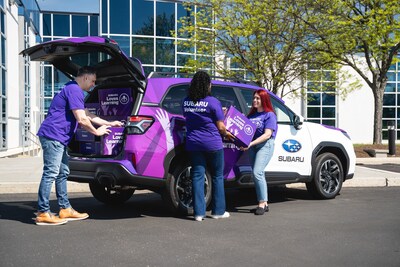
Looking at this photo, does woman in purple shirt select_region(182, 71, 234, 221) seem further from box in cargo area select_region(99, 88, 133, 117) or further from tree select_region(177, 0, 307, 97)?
tree select_region(177, 0, 307, 97)

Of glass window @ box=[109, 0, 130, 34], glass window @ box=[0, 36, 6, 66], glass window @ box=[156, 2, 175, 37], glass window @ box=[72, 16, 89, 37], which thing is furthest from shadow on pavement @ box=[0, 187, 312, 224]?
glass window @ box=[72, 16, 89, 37]

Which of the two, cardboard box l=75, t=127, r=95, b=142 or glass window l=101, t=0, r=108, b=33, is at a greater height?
glass window l=101, t=0, r=108, b=33

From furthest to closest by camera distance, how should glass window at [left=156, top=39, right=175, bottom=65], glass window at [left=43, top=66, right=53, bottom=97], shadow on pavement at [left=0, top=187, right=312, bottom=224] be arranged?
glass window at [left=43, top=66, right=53, bottom=97], glass window at [left=156, top=39, right=175, bottom=65], shadow on pavement at [left=0, top=187, right=312, bottom=224]

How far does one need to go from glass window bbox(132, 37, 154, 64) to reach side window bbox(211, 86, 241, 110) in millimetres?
23361

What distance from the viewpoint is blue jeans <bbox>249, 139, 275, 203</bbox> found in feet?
21.9

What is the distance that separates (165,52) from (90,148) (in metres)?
24.3

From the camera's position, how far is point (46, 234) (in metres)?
5.41

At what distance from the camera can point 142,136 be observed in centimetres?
590

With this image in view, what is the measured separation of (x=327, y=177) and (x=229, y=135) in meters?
2.55

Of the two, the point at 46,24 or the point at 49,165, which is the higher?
the point at 46,24

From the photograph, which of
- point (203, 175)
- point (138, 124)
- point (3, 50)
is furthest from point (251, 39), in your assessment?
point (138, 124)

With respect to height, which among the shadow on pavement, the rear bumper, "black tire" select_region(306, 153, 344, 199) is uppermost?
the rear bumper

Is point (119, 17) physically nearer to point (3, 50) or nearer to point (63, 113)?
point (3, 50)

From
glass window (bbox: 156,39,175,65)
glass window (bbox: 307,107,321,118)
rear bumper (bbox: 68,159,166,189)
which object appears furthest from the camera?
glass window (bbox: 307,107,321,118)
